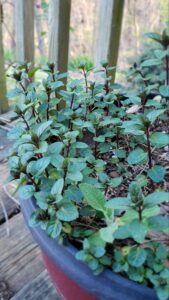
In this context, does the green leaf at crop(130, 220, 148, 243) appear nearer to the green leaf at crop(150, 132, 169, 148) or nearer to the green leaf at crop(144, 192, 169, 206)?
the green leaf at crop(144, 192, 169, 206)

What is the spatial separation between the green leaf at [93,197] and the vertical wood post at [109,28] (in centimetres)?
91

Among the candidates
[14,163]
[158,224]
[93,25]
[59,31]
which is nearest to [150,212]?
[158,224]

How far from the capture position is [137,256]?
0.50 m

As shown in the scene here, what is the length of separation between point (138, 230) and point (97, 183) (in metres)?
0.19

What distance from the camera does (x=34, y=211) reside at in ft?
1.95

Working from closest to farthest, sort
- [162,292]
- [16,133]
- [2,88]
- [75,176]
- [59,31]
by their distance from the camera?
[162,292] → [75,176] → [16,133] → [59,31] → [2,88]

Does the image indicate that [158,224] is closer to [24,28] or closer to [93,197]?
[93,197]

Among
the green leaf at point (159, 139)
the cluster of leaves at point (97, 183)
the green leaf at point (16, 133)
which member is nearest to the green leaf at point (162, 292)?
the cluster of leaves at point (97, 183)

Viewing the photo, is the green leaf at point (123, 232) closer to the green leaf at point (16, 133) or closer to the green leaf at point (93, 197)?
the green leaf at point (93, 197)

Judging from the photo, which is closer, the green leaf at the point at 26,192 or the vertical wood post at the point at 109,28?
the green leaf at the point at 26,192

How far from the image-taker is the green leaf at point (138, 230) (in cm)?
47

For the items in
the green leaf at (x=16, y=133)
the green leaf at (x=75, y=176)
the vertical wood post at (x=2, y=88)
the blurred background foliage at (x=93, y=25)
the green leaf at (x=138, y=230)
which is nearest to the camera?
the green leaf at (x=138, y=230)

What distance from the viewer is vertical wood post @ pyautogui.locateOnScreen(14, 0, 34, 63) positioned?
1.28 m

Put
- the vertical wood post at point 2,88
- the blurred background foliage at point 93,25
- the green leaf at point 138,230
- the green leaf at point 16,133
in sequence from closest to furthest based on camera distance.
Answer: the green leaf at point 138,230 → the green leaf at point 16,133 → the vertical wood post at point 2,88 → the blurred background foliage at point 93,25
